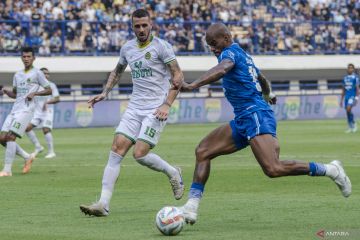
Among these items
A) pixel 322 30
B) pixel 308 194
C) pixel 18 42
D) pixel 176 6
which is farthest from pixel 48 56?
pixel 308 194

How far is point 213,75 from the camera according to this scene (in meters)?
9.79

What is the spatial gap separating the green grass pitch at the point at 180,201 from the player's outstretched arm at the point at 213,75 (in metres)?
1.49

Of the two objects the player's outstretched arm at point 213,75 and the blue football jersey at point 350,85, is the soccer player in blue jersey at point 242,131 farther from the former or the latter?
the blue football jersey at point 350,85

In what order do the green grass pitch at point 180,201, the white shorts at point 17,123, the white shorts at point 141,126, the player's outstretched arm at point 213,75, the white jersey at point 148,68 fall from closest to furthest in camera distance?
the player's outstretched arm at point 213,75 < the green grass pitch at point 180,201 < the white shorts at point 141,126 < the white jersey at point 148,68 < the white shorts at point 17,123

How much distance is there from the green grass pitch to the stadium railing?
2136 cm

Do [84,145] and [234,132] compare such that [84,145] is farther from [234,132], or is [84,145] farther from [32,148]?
[234,132]

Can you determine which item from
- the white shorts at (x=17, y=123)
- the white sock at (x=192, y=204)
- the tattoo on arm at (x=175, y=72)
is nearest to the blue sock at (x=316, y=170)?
the white sock at (x=192, y=204)

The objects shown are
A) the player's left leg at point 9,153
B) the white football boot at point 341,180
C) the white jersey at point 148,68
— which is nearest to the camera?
the white football boot at point 341,180

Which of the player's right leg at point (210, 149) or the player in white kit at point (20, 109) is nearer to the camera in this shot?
the player's right leg at point (210, 149)

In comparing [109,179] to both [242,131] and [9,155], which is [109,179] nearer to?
[242,131]

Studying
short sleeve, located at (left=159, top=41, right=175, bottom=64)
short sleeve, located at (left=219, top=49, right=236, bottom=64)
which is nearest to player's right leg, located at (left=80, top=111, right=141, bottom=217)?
short sleeve, located at (left=159, top=41, right=175, bottom=64)

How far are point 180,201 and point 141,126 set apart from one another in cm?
144

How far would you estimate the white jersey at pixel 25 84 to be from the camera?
1820 cm

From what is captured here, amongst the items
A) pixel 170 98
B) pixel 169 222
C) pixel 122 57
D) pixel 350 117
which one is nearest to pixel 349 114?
pixel 350 117
